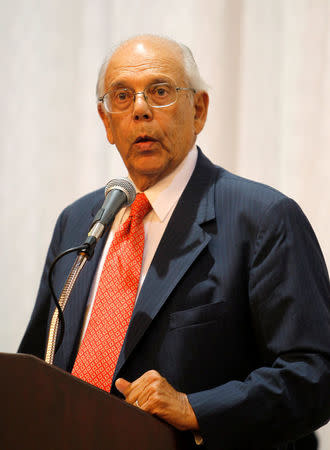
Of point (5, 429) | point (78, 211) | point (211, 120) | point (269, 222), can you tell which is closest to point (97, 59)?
point (211, 120)

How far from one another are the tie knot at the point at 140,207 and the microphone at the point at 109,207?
195 mm

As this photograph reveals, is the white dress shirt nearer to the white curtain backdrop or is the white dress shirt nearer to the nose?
the nose

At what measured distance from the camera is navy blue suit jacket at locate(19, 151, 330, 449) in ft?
4.54

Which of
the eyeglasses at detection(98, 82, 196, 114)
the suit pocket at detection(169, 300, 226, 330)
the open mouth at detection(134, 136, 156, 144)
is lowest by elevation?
the suit pocket at detection(169, 300, 226, 330)

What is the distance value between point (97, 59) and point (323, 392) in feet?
6.10

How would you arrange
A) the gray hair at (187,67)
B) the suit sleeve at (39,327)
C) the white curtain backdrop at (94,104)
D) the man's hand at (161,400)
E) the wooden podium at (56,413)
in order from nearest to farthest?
the wooden podium at (56,413), the man's hand at (161,400), the gray hair at (187,67), the suit sleeve at (39,327), the white curtain backdrop at (94,104)

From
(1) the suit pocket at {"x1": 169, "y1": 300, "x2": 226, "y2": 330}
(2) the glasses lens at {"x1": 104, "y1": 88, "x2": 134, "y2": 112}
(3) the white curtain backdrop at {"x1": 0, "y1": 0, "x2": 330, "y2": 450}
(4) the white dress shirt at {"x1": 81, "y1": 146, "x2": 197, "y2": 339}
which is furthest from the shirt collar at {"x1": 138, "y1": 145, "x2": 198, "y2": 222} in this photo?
(3) the white curtain backdrop at {"x1": 0, "y1": 0, "x2": 330, "y2": 450}

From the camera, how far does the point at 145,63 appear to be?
1782mm

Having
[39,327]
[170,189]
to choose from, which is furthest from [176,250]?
[39,327]

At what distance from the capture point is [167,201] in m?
1.78

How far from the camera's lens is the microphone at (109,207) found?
1.40 meters

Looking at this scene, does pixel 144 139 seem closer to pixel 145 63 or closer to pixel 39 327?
pixel 145 63

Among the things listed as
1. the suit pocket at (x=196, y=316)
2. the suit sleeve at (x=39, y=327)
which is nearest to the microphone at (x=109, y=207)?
the suit pocket at (x=196, y=316)

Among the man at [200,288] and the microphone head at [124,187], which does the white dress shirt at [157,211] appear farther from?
the microphone head at [124,187]
